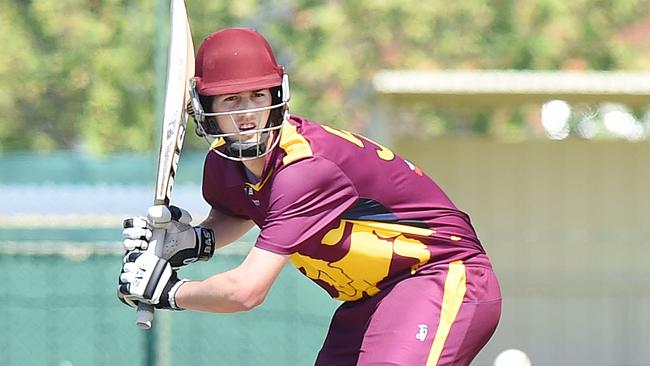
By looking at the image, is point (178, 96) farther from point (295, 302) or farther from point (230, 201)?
point (295, 302)

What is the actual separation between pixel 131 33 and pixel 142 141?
43.8 inches

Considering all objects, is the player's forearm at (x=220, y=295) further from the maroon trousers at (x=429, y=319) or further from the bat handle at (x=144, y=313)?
the maroon trousers at (x=429, y=319)

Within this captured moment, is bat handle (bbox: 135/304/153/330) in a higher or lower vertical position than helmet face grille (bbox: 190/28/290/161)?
lower

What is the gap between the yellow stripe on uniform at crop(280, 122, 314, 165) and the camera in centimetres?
373

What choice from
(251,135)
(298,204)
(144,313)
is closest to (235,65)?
(251,135)

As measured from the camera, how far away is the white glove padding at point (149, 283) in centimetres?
366

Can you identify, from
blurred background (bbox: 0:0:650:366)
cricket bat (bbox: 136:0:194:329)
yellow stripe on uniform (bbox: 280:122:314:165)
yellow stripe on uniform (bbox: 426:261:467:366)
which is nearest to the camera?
yellow stripe on uniform (bbox: 280:122:314:165)

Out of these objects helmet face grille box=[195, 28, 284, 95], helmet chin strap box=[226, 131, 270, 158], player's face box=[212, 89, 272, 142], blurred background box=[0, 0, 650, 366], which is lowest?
blurred background box=[0, 0, 650, 366]

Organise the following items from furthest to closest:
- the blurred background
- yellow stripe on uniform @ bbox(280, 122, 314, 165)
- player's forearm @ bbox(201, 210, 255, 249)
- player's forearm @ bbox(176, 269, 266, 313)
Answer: the blurred background < player's forearm @ bbox(201, 210, 255, 249) < yellow stripe on uniform @ bbox(280, 122, 314, 165) < player's forearm @ bbox(176, 269, 266, 313)

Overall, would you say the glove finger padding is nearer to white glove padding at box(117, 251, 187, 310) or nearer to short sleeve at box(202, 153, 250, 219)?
white glove padding at box(117, 251, 187, 310)

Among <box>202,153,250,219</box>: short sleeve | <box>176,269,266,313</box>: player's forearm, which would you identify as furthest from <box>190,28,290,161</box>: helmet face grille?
<box>176,269,266,313</box>: player's forearm

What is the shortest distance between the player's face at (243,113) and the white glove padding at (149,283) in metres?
0.43

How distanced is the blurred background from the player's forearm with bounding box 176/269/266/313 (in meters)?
3.85

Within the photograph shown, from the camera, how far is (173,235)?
398 cm
